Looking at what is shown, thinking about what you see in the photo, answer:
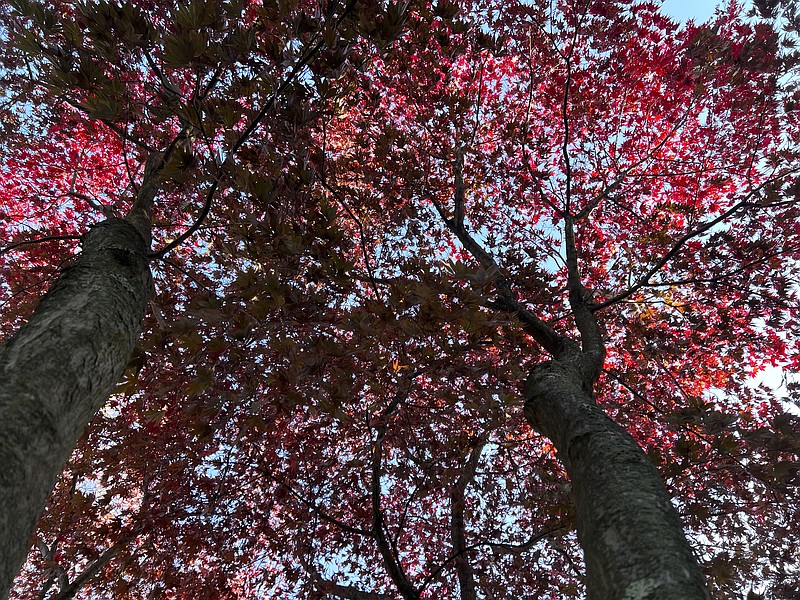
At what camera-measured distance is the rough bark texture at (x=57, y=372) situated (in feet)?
5.52

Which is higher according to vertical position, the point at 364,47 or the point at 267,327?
the point at 364,47

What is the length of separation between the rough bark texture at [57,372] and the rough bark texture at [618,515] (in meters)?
2.37

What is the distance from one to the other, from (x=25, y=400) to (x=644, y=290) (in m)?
7.05

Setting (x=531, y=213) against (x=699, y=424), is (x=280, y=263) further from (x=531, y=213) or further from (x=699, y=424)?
(x=531, y=213)

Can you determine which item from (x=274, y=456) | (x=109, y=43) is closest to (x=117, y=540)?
(x=274, y=456)

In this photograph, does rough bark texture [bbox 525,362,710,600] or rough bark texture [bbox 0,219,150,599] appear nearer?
rough bark texture [bbox 0,219,150,599]

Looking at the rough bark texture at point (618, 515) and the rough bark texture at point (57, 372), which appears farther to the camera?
the rough bark texture at point (618, 515)

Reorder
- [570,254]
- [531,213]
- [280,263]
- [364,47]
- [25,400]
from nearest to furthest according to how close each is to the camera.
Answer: [25,400]
[280,263]
[364,47]
[570,254]
[531,213]

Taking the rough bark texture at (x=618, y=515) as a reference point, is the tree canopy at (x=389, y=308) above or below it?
above

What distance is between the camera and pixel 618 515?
7.17 feet

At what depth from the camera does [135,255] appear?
3072 millimetres

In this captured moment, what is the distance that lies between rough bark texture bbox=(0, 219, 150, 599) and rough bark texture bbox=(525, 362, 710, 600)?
2.37m

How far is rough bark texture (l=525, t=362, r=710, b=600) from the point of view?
183 cm

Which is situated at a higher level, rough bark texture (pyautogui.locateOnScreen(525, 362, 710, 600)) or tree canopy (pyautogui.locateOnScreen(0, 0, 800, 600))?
tree canopy (pyautogui.locateOnScreen(0, 0, 800, 600))
